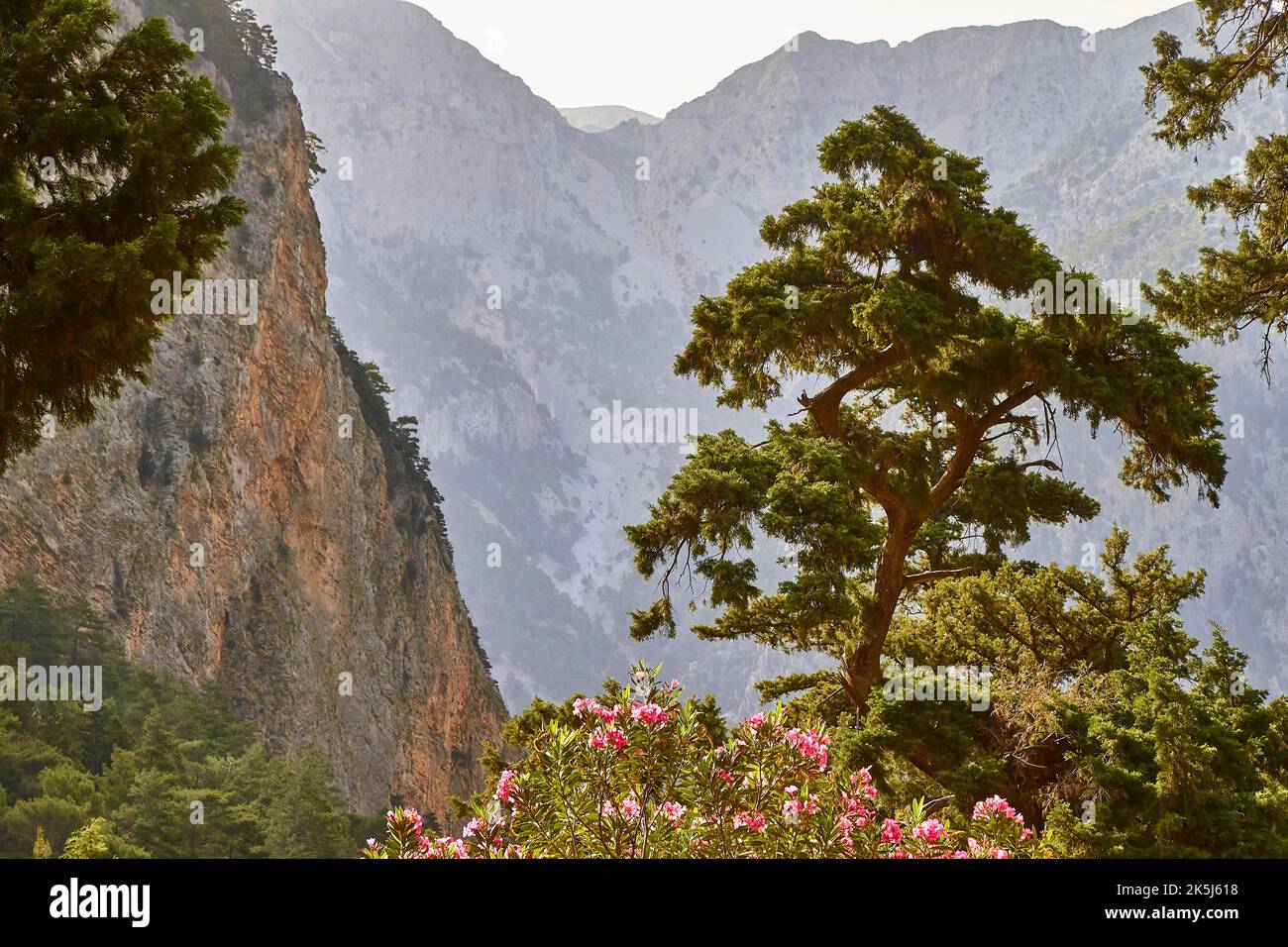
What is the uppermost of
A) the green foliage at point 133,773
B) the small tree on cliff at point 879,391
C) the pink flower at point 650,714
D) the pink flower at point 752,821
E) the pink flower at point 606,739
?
the small tree on cliff at point 879,391

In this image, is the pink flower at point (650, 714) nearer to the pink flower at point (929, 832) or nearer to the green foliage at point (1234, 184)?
the pink flower at point (929, 832)

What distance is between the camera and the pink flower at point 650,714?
621 cm

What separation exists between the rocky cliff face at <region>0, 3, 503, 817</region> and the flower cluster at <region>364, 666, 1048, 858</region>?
33233mm

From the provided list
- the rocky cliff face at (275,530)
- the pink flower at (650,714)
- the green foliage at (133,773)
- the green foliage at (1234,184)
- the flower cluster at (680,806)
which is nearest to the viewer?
the flower cluster at (680,806)

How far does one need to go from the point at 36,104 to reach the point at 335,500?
165ft

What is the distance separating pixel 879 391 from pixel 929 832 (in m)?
12.1

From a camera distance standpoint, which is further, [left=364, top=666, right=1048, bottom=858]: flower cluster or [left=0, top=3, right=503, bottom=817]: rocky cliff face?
[left=0, top=3, right=503, bottom=817]: rocky cliff face

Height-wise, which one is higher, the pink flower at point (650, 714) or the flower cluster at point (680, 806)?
the pink flower at point (650, 714)

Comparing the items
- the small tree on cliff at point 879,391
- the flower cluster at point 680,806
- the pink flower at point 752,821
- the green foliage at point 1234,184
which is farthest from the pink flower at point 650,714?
the green foliage at point 1234,184

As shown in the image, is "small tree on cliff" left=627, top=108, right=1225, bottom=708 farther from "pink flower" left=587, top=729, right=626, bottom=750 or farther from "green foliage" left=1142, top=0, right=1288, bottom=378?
"pink flower" left=587, top=729, right=626, bottom=750

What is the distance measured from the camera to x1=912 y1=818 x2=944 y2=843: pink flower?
5.60 meters

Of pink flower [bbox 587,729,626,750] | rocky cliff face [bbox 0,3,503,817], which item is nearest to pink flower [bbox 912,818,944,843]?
pink flower [bbox 587,729,626,750]

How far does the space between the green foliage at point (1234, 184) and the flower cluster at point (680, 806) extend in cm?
937
